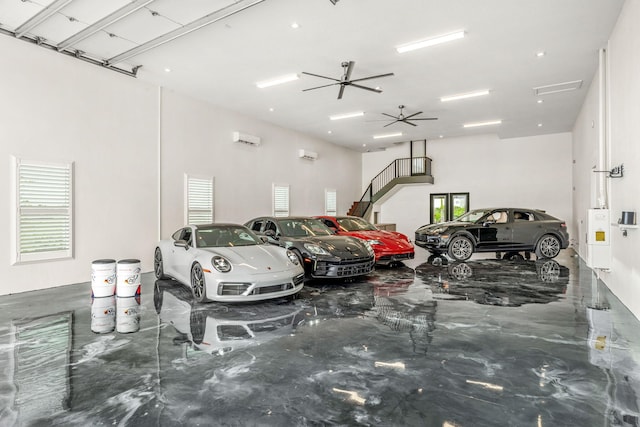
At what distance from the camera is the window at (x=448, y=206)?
1438cm

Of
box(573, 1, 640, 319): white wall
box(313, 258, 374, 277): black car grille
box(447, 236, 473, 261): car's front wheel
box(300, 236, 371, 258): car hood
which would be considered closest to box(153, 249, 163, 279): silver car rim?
box(300, 236, 371, 258): car hood

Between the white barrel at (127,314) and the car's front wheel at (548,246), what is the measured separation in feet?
30.0

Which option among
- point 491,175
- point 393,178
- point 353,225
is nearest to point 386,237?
point 353,225

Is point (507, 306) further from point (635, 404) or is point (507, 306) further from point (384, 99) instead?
point (384, 99)

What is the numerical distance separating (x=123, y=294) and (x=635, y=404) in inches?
226

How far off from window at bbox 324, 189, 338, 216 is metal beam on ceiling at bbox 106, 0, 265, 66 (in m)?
8.60

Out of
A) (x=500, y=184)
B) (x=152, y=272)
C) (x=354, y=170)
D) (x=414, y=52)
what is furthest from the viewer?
(x=354, y=170)

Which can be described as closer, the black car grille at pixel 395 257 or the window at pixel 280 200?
the black car grille at pixel 395 257

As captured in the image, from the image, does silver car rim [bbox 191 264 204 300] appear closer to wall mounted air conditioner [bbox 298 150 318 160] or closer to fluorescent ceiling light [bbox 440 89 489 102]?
fluorescent ceiling light [bbox 440 89 489 102]

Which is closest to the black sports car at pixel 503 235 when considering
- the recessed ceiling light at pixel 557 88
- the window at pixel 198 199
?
the recessed ceiling light at pixel 557 88

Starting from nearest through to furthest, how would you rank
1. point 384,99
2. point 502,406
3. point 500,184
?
1. point 502,406
2. point 384,99
3. point 500,184

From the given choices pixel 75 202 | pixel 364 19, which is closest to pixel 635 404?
pixel 364 19

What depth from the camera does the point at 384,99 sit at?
8.78 metres

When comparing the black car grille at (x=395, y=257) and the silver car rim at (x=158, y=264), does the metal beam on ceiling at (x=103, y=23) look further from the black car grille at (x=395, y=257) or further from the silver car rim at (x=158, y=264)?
the black car grille at (x=395, y=257)
